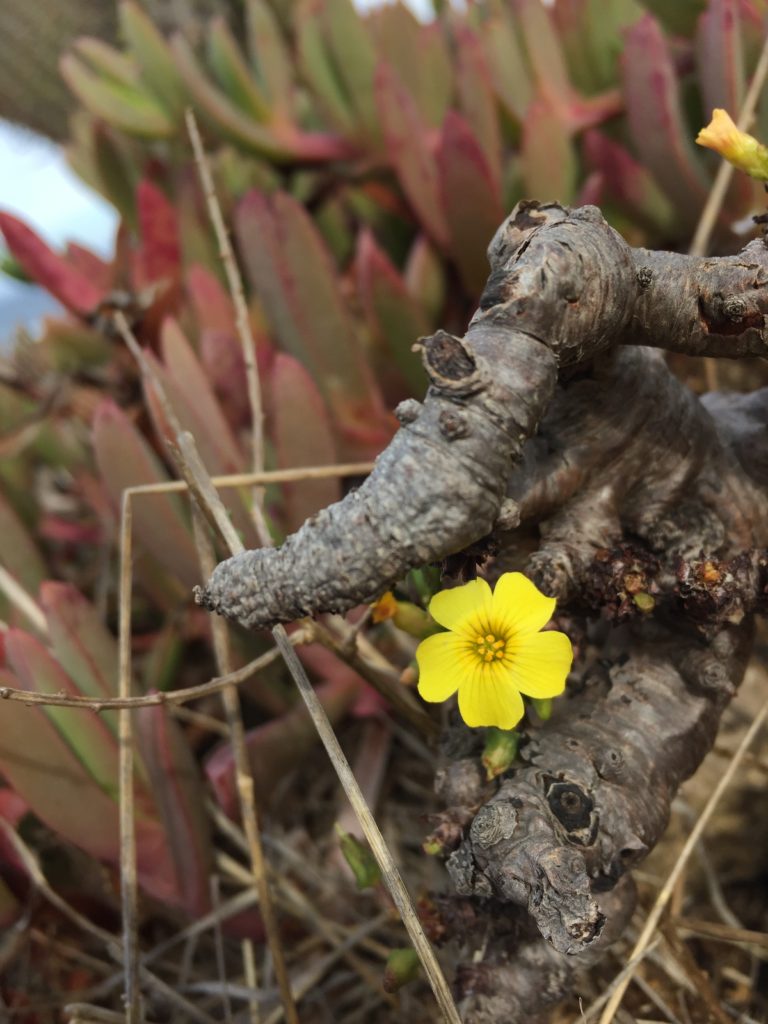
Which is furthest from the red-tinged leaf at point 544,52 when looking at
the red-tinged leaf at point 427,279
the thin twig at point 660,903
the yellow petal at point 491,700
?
the yellow petal at point 491,700

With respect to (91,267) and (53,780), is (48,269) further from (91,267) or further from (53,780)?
(53,780)

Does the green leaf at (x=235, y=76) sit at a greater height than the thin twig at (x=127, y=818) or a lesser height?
greater

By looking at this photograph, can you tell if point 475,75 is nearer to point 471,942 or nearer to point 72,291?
point 72,291

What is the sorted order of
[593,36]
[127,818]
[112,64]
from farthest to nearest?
[112,64]
[593,36]
[127,818]

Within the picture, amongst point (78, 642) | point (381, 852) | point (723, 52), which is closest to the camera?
point (381, 852)

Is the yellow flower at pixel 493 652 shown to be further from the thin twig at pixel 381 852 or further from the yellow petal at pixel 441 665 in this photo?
the thin twig at pixel 381 852

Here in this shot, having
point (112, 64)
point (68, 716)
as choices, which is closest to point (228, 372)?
point (68, 716)

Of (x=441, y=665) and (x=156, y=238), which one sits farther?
(x=156, y=238)
